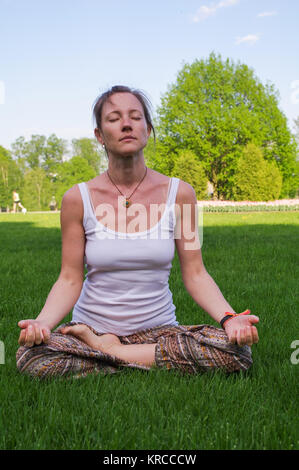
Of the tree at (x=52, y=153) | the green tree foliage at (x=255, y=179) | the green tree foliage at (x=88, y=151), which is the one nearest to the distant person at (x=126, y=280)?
the green tree foliage at (x=255, y=179)

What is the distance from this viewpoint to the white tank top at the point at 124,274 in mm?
2676

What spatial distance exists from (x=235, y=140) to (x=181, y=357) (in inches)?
1393

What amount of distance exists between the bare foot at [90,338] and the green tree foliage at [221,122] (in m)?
33.2

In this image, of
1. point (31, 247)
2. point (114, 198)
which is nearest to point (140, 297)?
point (114, 198)

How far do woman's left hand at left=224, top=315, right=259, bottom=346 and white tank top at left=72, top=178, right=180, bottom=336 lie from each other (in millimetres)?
524

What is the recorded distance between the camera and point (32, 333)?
7.61 ft

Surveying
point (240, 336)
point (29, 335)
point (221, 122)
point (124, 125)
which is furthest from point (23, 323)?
point (221, 122)

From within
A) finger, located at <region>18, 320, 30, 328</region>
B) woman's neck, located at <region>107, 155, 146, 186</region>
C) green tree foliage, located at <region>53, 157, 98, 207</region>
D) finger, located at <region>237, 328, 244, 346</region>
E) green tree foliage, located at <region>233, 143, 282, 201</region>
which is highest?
green tree foliage, located at <region>53, 157, 98, 207</region>

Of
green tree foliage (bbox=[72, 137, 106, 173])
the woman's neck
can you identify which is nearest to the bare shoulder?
the woman's neck

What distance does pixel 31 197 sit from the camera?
167 feet

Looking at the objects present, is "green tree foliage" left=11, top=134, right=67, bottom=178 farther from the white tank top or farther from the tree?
the white tank top

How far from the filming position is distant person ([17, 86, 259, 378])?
2.52 m

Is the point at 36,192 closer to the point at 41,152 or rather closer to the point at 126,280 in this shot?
the point at 41,152

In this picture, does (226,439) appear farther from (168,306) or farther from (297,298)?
(297,298)
